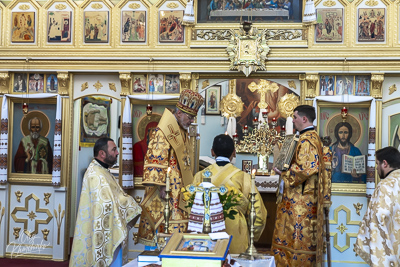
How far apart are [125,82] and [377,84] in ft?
12.6

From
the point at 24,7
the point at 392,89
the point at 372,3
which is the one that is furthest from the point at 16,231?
the point at 372,3

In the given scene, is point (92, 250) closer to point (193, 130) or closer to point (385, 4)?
point (193, 130)

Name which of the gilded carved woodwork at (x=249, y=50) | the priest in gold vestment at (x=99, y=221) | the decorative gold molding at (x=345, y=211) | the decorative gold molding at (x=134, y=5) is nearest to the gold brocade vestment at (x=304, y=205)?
the priest in gold vestment at (x=99, y=221)

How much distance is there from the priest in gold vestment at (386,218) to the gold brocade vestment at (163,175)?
1844 mm

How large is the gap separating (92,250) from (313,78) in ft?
14.6

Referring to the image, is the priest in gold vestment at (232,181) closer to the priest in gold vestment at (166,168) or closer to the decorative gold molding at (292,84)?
the priest in gold vestment at (166,168)

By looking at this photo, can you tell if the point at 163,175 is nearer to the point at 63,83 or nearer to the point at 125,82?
the point at 125,82

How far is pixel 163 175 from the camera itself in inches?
216

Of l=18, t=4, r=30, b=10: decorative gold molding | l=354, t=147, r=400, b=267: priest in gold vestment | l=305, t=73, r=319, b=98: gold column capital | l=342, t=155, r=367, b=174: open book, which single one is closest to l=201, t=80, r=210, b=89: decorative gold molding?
l=305, t=73, r=319, b=98: gold column capital

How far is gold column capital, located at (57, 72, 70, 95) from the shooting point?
336 inches

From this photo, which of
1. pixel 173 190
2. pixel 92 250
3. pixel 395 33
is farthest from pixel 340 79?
pixel 92 250

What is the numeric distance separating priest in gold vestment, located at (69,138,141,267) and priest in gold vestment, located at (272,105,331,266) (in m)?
1.86

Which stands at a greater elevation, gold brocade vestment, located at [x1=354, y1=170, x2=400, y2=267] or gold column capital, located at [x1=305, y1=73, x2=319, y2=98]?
gold column capital, located at [x1=305, y1=73, x2=319, y2=98]

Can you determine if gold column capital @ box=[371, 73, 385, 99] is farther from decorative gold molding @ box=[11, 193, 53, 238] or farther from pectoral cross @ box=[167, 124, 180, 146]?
decorative gold molding @ box=[11, 193, 53, 238]
